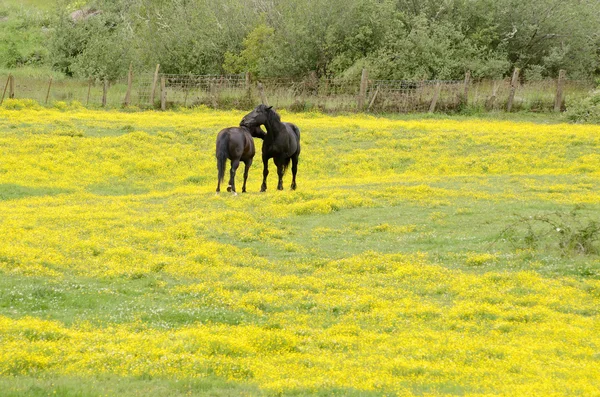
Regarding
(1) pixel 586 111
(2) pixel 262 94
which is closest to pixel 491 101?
(1) pixel 586 111

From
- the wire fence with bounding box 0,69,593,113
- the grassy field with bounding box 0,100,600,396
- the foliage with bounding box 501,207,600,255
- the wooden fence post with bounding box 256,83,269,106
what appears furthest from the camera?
the wooden fence post with bounding box 256,83,269,106

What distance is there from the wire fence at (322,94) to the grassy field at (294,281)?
594 inches

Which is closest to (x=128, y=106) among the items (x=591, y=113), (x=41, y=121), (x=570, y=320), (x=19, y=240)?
(x=41, y=121)

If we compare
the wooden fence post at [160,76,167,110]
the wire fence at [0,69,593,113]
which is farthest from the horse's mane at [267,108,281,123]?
the wooden fence post at [160,76,167,110]

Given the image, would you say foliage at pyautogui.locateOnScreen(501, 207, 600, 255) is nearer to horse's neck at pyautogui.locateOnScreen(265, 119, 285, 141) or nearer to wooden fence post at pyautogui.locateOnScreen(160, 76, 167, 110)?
horse's neck at pyautogui.locateOnScreen(265, 119, 285, 141)

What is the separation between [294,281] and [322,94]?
31.7 m

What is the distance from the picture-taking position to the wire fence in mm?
42125

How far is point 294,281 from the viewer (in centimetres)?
1248

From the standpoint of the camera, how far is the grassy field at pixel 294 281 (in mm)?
8016

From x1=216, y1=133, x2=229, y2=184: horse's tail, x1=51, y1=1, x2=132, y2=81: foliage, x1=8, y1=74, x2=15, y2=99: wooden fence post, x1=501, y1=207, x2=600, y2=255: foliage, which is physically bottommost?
x1=501, y1=207, x2=600, y2=255: foliage

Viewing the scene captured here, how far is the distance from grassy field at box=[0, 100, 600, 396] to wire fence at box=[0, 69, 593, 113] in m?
15.1

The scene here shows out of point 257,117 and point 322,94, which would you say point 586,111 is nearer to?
point 322,94

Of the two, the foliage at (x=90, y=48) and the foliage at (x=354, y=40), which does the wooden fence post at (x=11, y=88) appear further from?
the foliage at (x=354, y=40)

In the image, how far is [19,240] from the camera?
14.5 m
